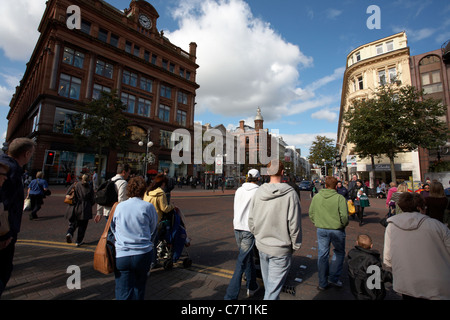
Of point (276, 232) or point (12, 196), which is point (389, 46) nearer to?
point (276, 232)

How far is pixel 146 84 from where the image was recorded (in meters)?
34.2

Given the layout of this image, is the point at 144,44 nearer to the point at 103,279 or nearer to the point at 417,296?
the point at 103,279

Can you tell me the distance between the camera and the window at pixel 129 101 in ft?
102

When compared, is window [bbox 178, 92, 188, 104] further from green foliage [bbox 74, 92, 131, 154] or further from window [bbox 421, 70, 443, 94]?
window [bbox 421, 70, 443, 94]

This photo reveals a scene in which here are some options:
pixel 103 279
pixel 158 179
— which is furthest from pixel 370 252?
pixel 103 279

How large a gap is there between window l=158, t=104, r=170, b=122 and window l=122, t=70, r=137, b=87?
5314 millimetres

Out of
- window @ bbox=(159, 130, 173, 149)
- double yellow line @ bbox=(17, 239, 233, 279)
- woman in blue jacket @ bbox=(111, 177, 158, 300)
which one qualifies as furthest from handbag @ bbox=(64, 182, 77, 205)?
window @ bbox=(159, 130, 173, 149)

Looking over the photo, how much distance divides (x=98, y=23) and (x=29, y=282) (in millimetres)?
35396

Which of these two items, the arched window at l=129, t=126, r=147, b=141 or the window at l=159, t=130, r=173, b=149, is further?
the window at l=159, t=130, r=173, b=149

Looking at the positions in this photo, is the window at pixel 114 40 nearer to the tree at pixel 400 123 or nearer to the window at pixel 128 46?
A: the window at pixel 128 46

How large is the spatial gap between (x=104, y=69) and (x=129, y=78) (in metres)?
3.56

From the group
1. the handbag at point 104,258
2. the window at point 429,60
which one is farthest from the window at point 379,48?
the handbag at point 104,258

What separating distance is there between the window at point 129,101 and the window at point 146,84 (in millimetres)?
2570

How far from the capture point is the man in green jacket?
3.41 metres
